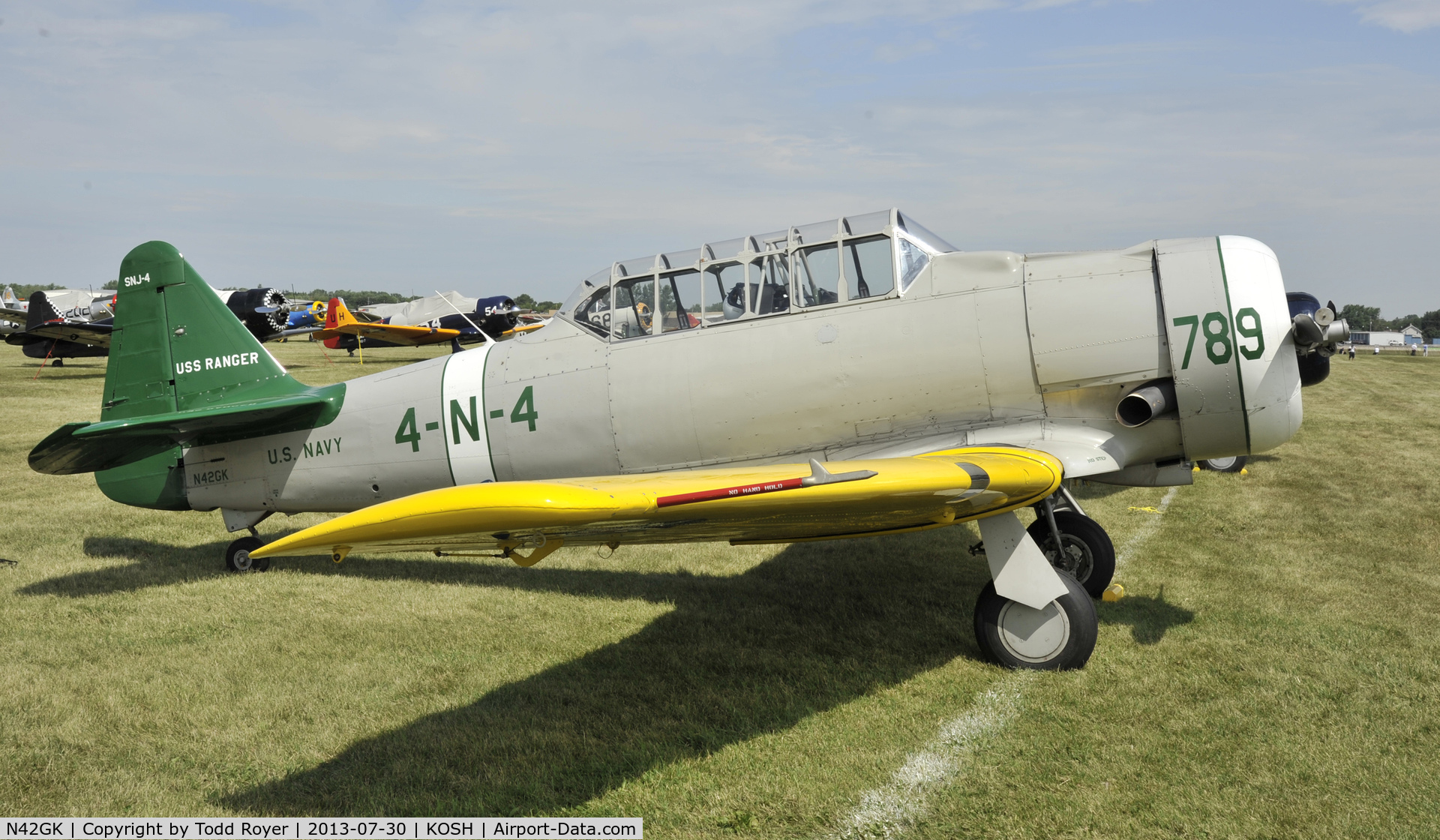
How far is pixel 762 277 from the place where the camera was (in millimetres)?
5582

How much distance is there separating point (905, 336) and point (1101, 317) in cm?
109

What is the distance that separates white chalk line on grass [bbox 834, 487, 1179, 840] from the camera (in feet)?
11.0

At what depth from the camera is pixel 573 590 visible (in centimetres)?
660

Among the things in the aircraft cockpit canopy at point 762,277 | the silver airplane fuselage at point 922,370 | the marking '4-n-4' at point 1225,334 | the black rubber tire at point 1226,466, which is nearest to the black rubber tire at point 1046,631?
the silver airplane fuselage at point 922,370

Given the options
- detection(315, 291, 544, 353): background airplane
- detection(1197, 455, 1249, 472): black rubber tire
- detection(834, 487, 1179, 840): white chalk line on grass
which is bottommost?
detection(1197, 455, 1249, 472): black rubber tire

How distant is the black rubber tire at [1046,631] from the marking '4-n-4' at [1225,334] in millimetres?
1485

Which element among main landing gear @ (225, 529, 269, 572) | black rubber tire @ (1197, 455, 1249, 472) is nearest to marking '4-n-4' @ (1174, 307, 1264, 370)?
black rubber tire @ (1197, 455, 1249, 472)

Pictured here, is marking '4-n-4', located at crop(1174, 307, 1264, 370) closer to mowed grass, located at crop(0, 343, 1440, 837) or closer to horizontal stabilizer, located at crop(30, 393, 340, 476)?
mowed grass, located at crop(0, 343, 1440, 837)

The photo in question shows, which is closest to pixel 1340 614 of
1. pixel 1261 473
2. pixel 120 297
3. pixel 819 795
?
pixel 819 795

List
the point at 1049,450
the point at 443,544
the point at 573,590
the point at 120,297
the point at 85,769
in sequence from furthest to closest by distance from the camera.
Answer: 1. the point at 120,297
2. the point at 573,590
3. the point at 1049,450
4. the point at 85,769
5. the point at 443,544

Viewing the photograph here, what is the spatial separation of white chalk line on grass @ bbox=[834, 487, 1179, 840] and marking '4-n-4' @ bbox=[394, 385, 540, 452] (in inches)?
129

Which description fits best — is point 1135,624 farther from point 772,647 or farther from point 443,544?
point 443,544

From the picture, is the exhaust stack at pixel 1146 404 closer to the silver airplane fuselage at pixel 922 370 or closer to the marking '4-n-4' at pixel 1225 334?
the silver airplane fuselage at pixel 922 370

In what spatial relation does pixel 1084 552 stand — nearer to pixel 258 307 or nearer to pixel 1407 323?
pixel 258 307
